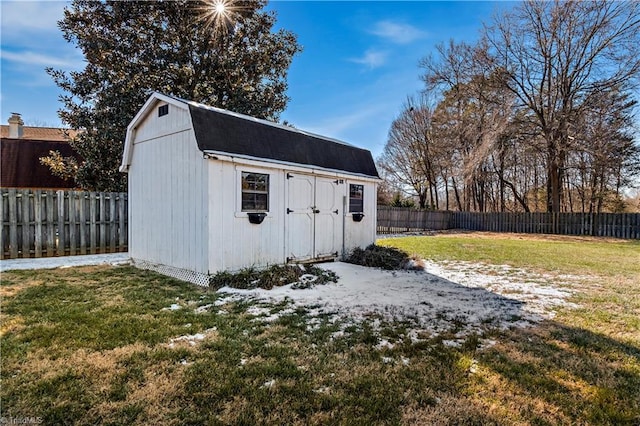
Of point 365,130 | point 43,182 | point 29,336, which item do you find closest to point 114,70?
point 43,182

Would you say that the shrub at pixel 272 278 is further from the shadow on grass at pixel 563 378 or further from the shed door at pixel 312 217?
the shadow on grass at pixel 563 378

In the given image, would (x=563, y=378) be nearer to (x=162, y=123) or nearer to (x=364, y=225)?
(x=364, y=225)

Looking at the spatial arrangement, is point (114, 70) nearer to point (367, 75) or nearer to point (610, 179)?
point (367, 75)

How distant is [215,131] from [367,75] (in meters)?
8.85

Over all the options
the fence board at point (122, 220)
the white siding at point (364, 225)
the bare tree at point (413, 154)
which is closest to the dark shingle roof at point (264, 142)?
the white siding at point (364, 225)

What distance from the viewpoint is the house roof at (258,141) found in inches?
211

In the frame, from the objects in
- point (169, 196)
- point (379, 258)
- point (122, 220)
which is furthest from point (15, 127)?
point (379, 258)

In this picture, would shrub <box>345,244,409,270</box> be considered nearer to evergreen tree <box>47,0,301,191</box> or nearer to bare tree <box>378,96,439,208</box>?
evergreen tree <box>47,0,301,191</box>

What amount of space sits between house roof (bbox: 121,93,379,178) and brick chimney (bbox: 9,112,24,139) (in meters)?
15.0

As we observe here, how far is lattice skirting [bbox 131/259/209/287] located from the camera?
5265 mm

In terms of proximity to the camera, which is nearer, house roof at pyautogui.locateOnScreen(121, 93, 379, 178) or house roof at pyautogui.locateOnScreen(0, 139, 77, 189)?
house roof at pyautogui.locateOnScreen(121, 93, 379, 178)

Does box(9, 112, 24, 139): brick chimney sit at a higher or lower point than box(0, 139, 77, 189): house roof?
higher

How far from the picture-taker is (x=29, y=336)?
2.95 m

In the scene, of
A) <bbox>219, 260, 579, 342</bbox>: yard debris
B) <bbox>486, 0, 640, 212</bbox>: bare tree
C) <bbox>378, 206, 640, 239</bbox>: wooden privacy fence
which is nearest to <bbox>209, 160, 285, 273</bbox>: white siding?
<bbox>219, 260, 579, 342</bbox>: yard debris
